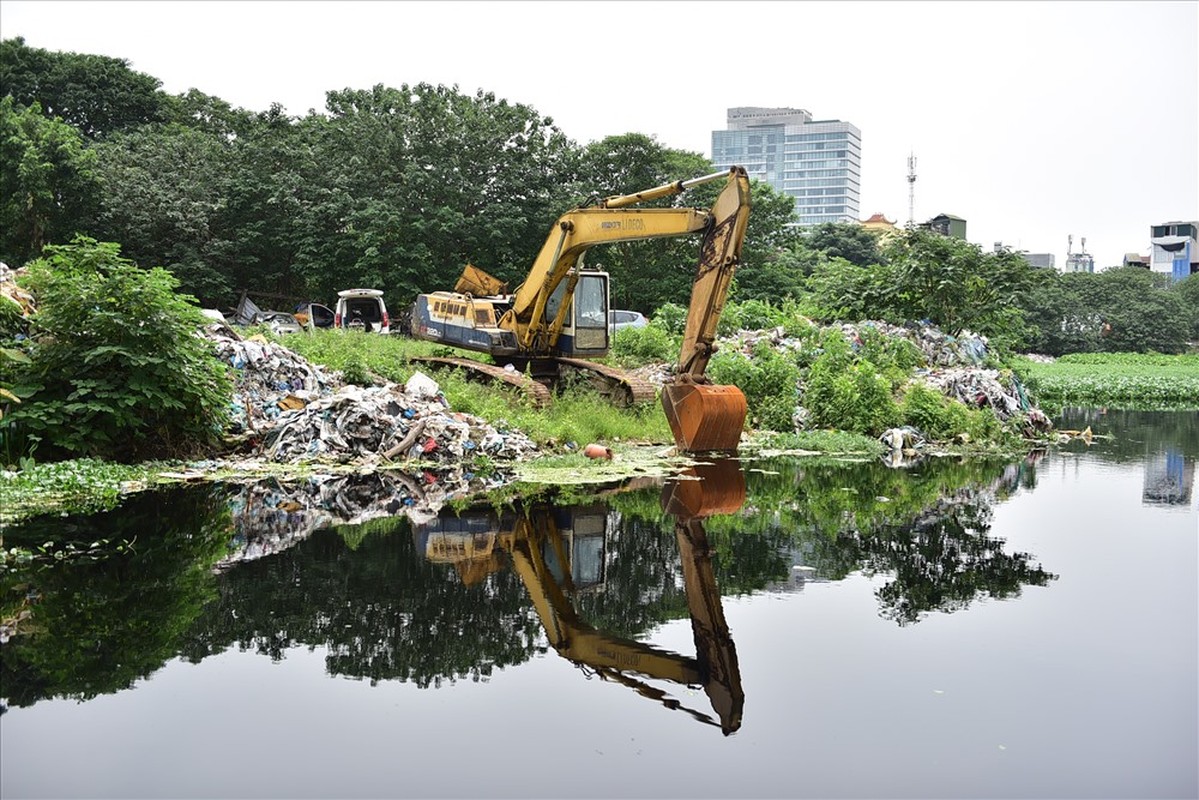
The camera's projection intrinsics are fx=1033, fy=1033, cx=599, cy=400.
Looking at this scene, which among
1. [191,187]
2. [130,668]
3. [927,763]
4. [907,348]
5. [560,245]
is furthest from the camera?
[191,187]

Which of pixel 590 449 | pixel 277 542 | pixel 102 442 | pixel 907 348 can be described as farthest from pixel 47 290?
pixel 907 348

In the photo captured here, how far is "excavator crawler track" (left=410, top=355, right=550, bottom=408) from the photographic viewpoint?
18.1m

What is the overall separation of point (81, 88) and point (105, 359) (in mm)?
43093

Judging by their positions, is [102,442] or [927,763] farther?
[102,442]

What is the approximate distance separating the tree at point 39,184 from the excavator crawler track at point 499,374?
24308mm

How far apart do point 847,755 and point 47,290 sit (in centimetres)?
1205

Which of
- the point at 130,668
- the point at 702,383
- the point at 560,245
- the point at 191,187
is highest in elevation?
the point at 191,187

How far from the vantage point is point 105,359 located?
1280 centimetres

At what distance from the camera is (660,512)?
36.9 ft

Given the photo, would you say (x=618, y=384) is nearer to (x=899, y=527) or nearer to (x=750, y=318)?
(x=750, y=318)

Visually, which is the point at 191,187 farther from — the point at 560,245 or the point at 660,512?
the point at 660,512

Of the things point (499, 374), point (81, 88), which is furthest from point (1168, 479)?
point (81, 88)

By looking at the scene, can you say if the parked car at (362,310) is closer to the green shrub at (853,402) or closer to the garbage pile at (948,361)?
the garbage pile at (948,361)

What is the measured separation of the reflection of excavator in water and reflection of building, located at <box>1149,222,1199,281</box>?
108 m
